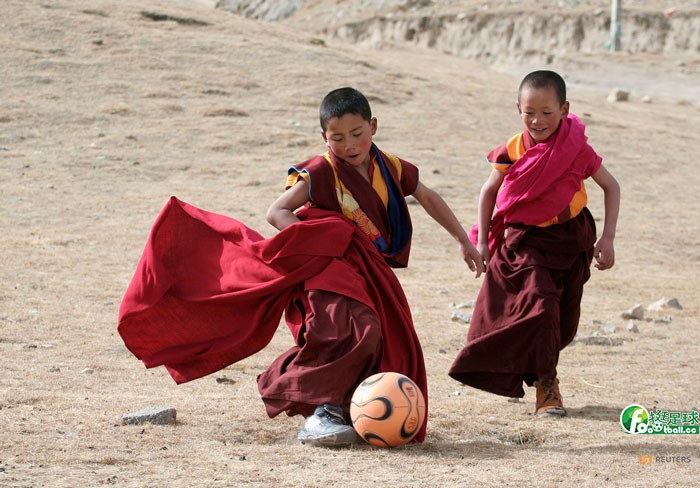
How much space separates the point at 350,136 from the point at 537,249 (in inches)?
48.4

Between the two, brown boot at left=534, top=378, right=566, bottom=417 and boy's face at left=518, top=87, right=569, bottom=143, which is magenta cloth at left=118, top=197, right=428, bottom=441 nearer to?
brown boot at left=534, top=378, right=566, bottom=417

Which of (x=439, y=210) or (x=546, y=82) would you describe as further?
(x=546, y=82)

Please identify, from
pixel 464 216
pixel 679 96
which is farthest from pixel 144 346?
pixel 679 96

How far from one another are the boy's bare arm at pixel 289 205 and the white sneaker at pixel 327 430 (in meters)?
0.78

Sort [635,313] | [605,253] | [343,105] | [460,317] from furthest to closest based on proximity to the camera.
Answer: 1. [635,313]
2. [460,317]
3. [605,253]
4. [343,105]

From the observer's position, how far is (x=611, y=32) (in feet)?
112

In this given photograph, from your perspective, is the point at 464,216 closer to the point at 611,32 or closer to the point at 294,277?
the point at 294,277

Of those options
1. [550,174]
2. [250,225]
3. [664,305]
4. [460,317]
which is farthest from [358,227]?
[250,225]

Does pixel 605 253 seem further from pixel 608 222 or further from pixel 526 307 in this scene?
pixel 526 307

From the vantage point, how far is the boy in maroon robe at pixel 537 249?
5113 mm

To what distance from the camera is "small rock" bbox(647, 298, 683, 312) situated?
8328 millimetres

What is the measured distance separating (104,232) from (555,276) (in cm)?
595

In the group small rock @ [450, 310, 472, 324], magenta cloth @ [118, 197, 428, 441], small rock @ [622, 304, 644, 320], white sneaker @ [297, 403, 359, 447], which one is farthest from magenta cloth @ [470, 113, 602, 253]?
small rock @ [622, 304, 644, 320]

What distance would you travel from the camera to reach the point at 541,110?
16.7 feet
